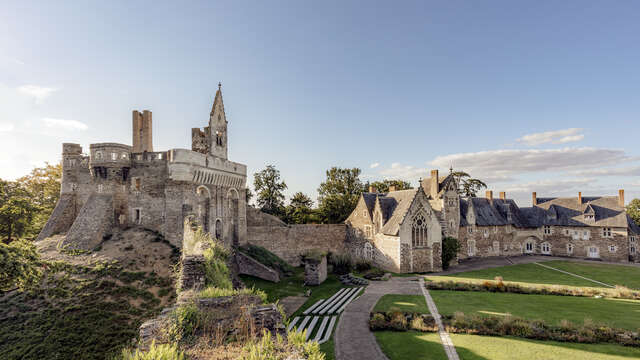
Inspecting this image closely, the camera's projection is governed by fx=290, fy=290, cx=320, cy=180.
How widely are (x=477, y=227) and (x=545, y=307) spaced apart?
22347 mm

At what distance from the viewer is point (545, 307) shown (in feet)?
62.3

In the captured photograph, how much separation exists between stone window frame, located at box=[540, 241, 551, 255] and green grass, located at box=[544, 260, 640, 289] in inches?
234

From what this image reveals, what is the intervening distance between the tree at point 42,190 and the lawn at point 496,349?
37.0 metres

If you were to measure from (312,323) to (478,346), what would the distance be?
8.52m

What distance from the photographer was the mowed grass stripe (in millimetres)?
27420

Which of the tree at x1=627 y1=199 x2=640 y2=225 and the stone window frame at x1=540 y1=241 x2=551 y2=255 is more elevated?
the tree at x1=627 y1=199 x2=640 y2=225

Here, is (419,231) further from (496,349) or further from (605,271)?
Answer: (605,271)

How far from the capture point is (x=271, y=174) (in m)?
52.7

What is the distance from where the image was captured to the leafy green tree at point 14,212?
92.0 ft

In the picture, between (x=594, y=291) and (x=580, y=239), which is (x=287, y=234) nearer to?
(x=594, y=291)

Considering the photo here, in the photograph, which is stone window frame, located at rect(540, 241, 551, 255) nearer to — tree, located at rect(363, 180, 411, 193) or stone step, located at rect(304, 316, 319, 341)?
tree, located at rect(363, 180, 411, 193)

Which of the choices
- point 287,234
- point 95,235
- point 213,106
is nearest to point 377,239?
point 287,234

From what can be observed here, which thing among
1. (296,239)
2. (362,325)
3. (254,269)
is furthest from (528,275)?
(254,269)

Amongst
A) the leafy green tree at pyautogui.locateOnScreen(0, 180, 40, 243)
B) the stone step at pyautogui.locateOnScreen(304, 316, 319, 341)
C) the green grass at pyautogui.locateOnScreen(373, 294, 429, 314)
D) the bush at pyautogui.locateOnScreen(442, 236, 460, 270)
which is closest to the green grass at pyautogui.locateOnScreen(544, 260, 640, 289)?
the bush at pyautogui.locateOnScreen(442, 236, 460, 270)
